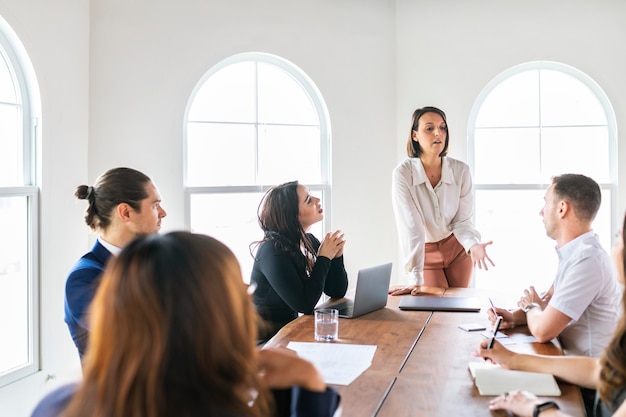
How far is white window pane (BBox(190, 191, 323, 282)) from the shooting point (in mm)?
4129

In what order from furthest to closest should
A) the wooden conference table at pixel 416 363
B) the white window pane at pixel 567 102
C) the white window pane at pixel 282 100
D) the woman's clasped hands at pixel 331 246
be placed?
the white window pane at pixel 567 102 → the white window pane at pixel 282 100 → the woman's clasped hands at pixel 331 246 → the wooden conference table at pixel 416 363

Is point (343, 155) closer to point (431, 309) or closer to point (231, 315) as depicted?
point (431, 309)

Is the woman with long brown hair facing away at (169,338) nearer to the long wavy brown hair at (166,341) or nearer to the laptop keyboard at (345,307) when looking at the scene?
the long wavy brown hair at (166,341)

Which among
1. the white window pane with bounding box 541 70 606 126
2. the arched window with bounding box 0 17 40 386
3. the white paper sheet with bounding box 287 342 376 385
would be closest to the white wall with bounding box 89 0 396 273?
the arched window with bounding box 0 17 40 386

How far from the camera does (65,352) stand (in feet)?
11.2

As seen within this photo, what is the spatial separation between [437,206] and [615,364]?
7.29ft

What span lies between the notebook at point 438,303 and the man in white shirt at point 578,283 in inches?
16.4

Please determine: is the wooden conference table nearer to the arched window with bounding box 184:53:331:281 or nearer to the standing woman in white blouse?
the standing woman in white blouse

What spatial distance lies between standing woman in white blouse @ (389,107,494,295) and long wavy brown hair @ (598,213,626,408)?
2.04 metres

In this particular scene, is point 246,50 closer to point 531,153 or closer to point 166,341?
point 531,153

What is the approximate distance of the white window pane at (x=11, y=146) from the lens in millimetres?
3098

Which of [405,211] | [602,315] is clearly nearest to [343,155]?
[405,211]

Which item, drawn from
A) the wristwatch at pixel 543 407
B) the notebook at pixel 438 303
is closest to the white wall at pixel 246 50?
the notebook at pixel 438 303

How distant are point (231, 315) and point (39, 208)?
8.74ft
